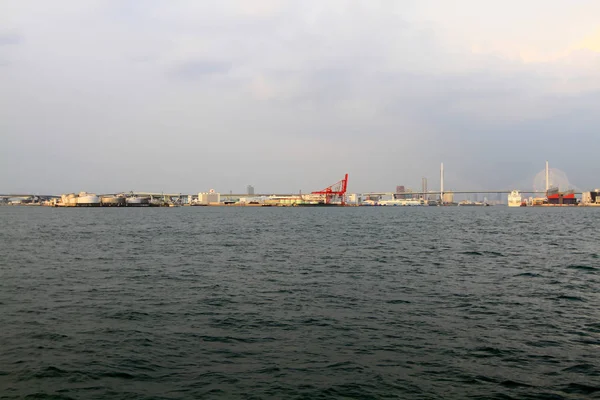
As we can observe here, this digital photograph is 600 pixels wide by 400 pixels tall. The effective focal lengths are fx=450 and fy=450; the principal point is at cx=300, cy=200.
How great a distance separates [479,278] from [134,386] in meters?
17.1

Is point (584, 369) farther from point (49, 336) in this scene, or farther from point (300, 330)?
point (49, 336)

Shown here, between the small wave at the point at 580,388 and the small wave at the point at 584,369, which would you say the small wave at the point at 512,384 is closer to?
the small wave at the point at 580,388

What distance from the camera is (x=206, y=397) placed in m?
8.62

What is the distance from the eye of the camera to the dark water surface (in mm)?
9250

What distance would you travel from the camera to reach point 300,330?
42.4ft

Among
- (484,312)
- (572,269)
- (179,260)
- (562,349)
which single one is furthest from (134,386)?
(572,269)

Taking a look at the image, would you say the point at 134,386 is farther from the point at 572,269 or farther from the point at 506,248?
the point at 506,248

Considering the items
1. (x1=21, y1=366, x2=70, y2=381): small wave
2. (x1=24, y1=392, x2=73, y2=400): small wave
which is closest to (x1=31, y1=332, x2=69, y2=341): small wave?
(x1=21, y1=366, x2=70, y2=381): small wave

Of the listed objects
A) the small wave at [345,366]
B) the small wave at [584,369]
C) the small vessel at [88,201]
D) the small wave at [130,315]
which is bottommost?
the small wave at [584,369]

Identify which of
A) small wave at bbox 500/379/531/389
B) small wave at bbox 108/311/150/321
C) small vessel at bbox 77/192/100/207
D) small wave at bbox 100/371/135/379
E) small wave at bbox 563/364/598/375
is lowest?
small wave at bbox 500/379/531/389

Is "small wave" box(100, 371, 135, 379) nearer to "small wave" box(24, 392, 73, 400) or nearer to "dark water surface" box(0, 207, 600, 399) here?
"dark water surface" box(0, 207, 600, 399)

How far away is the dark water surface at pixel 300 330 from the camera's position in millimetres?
9250

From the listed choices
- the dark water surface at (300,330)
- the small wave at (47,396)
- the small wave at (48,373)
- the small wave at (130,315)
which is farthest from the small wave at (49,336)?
the small wave at (47,396)

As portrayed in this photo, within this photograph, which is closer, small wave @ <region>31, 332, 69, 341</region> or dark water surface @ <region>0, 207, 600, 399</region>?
dark water surface @ <region>0, 207, 600, 399</region>
